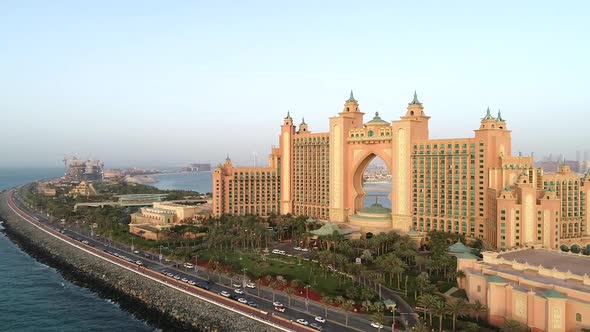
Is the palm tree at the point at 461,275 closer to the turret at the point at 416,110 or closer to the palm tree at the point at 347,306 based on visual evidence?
the palm tree at the point at 347,306

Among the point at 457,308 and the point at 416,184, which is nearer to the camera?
the point at 457,308

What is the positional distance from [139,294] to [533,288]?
165 ft

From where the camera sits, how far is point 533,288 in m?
45.1

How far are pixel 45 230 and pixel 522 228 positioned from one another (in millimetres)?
99168

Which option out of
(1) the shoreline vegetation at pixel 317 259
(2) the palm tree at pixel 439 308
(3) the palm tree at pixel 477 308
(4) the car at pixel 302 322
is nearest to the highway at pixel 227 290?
(4) the car at pixel 302 322

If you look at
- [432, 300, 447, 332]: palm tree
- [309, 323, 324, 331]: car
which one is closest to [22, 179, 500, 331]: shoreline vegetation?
[432, 300, 447, 332]: palm tree

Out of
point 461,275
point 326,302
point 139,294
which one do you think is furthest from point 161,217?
point 461,275

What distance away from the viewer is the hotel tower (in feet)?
230

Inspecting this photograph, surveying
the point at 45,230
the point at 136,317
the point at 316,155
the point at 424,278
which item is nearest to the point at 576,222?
the point at 424,278

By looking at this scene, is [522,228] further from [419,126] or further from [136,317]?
[136,317]

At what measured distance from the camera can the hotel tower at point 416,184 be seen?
70.2 metres

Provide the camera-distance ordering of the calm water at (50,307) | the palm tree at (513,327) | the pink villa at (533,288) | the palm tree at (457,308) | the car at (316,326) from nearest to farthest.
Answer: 1. the palm tree at (513,327)
2. the pink villa at (533,288)
3. the palm tree at (457,308)
4. the car at (316,326)
5. the calm water at (50,307)

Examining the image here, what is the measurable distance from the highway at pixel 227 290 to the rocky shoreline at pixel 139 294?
1.00 m

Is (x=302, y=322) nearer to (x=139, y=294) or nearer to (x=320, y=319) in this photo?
(x=320, y=319)
